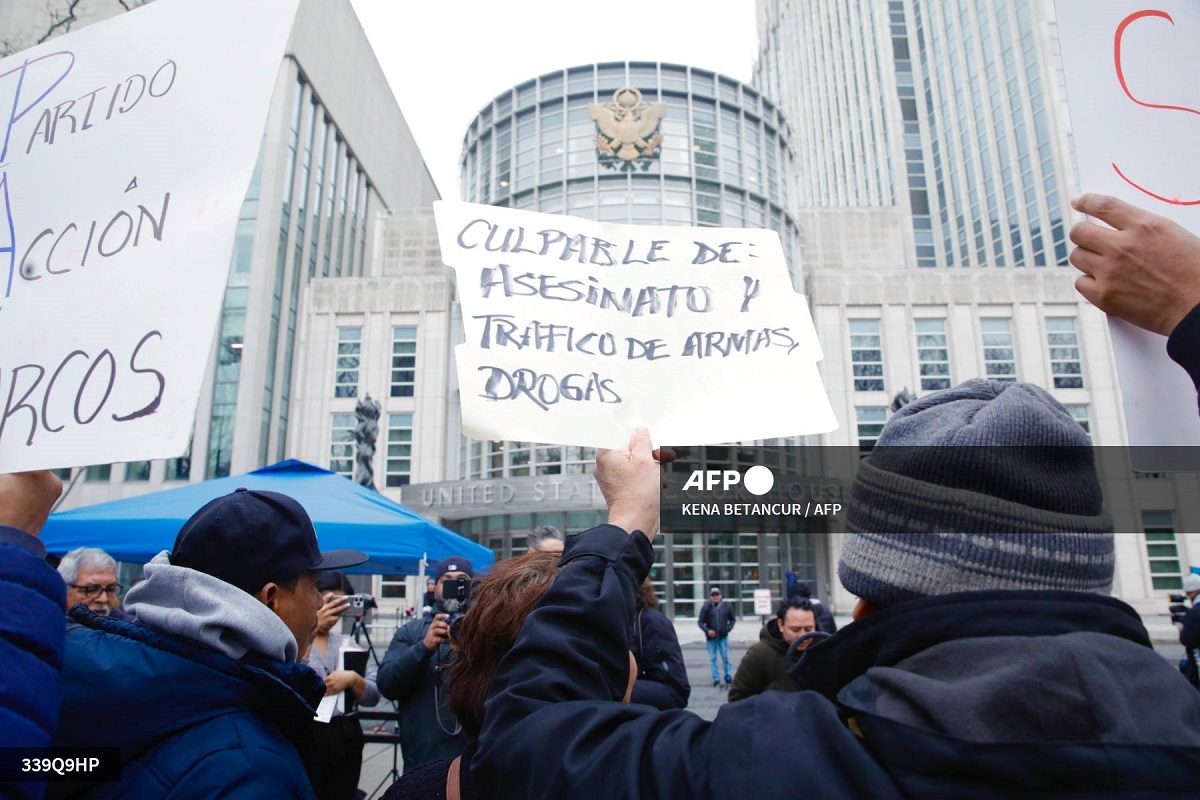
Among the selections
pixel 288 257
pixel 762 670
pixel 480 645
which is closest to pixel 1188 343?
pixel 480 645

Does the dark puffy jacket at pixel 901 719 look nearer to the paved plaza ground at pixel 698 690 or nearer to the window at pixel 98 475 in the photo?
the paved plaza ground at pixel 698 690

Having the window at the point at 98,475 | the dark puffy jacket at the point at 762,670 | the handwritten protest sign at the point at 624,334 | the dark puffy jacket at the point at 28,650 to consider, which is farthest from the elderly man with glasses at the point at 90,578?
the window at the point at 98,475

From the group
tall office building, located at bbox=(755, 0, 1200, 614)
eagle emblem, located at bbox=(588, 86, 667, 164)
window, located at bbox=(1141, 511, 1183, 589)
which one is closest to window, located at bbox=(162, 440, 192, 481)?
eagle emblem, located at bbox=(588, 86, 667, 164)

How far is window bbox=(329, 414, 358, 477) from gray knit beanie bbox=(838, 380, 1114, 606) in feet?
109

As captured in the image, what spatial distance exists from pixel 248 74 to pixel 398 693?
11.5 feet

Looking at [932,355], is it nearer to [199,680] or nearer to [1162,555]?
[1162,555]

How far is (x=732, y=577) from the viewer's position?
28594 mm

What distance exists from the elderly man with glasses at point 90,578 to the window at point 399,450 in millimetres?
28527

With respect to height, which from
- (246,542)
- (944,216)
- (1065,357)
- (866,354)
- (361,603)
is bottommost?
(361,603)

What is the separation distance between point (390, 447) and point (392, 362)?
3.85 m

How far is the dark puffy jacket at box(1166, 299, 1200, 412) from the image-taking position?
1159 millimetres

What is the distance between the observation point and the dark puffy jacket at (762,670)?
4953mm

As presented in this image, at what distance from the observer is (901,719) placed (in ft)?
2.89

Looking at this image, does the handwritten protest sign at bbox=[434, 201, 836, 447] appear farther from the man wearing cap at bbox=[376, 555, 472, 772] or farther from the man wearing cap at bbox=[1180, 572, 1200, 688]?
the man wearing cap at bbox=[1180, 572, 1200, 688]
